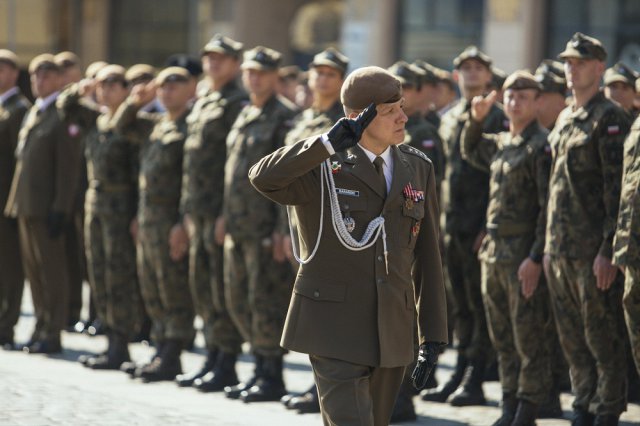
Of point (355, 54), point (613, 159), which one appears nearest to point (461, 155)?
point (613, 159)

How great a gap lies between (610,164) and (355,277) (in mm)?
2473

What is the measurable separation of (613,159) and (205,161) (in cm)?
319

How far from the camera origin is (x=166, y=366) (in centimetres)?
1038

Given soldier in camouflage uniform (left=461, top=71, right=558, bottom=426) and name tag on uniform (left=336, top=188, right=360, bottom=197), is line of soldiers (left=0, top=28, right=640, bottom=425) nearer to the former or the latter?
soldier in camouflage uniform (left=461, top=71, right=558, bottom=426)

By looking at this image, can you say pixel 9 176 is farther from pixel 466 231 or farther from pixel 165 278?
pixel 466 231

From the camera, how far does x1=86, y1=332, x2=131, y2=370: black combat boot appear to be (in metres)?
10.8

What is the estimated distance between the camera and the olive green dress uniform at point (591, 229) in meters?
7.97

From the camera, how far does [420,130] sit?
923 cm

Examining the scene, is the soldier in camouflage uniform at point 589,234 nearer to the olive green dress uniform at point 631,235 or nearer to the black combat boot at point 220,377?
the olive green dress uniform at point 631,235

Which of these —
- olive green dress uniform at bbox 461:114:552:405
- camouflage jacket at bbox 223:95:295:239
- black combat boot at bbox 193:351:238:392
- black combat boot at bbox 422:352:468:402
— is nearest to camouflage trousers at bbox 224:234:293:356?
camouflage jacket at bbox 223:95:295:239

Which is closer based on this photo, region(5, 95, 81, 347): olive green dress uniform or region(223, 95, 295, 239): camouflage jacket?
region(223, 95, 295, 239): camouflage jacket

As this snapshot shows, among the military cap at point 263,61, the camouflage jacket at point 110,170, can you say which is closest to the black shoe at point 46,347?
the camouflage jacket at point 110,170

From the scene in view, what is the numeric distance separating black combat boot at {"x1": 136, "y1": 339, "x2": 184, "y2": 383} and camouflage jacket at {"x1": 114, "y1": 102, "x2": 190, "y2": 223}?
89cm

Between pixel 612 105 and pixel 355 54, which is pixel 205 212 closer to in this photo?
pixel 612 105
